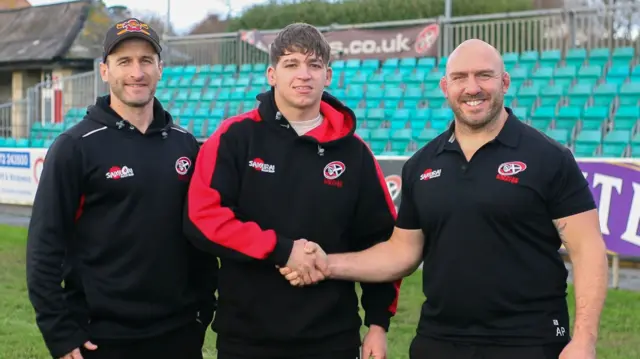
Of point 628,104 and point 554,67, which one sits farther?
point 554,67

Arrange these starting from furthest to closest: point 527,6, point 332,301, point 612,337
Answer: point 527,6 → point 612,337 → point 332,301

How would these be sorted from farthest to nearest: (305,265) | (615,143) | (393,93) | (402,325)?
1. (393,93)
2. (615,143)
3. (402,325)
4. (305,265)

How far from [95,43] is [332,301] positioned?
26.3m

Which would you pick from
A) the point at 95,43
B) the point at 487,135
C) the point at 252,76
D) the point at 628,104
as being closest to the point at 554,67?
the point at 628,104

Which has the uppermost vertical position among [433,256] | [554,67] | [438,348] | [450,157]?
[554,67]

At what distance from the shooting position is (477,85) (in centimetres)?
288

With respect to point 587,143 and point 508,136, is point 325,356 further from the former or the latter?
point 587,143

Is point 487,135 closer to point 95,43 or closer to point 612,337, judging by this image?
point 612,337

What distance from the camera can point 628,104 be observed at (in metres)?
12.9

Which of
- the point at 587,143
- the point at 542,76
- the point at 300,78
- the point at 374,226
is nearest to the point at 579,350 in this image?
the point at 374,226

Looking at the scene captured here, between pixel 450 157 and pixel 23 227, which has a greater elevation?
pixel 450 157

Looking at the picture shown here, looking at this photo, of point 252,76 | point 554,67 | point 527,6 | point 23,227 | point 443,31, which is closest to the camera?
point 23,227

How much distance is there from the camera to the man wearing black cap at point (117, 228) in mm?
3004

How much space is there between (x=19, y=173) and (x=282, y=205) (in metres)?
12.3
